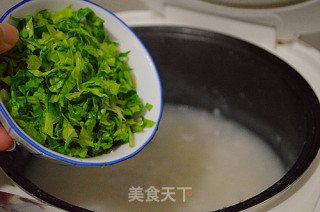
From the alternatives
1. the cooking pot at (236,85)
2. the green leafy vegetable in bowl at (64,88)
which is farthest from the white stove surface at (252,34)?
the green leafy vegetable in bowl at (64,88)

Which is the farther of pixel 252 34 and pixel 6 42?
pixel 252 34

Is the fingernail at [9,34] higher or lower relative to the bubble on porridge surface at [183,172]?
higher

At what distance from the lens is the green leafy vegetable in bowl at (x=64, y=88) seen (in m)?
0.65

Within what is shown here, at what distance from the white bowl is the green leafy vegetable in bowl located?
18 millimetres

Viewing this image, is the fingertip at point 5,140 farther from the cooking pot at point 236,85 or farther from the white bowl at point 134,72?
the cooking pot at point 236,85

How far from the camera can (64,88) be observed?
65cm

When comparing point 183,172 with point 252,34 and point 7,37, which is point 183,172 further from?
point 7,37

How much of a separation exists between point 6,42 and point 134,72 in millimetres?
295

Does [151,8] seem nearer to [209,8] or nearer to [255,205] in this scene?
[209,8]

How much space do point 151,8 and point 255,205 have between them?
74 centimetres

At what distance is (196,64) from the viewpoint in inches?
46.1

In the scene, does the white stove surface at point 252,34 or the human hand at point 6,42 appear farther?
the white stove surface at point 252,34

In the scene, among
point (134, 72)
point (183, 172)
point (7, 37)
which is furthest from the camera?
point (183, 172)

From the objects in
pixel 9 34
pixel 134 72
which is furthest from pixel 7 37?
pixel 134 72
